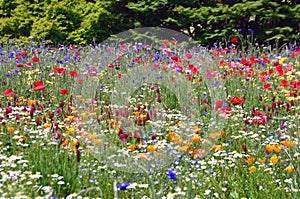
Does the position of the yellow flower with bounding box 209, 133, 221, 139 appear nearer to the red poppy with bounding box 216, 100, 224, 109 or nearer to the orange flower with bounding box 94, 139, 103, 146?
the red poppy with bounding box 216, 100, 224, 109

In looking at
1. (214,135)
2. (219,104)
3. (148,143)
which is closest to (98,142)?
(148,143)

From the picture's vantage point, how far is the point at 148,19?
402 inches

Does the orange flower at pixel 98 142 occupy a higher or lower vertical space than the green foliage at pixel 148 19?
lower

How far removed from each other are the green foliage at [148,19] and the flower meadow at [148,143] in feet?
11.5

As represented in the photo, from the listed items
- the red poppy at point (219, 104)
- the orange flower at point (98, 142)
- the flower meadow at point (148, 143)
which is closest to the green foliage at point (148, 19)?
the flower meadow at point (148, 143)

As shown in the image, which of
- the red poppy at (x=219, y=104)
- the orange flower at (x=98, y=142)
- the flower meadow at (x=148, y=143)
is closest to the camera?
the flower meadow at (x=148, y=143)

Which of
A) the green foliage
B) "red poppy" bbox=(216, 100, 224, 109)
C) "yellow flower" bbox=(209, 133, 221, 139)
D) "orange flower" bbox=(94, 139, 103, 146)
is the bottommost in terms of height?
"yellow flower" bbox=(209, 133, 221, 139)

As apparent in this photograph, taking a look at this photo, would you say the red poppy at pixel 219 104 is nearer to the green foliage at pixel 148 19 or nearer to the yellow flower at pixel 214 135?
the yellow flower at pixel 214 135

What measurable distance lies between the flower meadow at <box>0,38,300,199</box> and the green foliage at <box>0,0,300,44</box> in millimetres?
3504

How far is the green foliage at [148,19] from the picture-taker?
30.5ft

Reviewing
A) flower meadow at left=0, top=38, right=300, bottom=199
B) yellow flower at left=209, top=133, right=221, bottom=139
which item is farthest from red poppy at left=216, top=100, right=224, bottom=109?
yellow flower at left=209, top=133, right=221, bottom=139

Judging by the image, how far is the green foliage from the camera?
30.5 ft

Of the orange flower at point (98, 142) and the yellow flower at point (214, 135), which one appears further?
the yellow flower at point (214, 135)

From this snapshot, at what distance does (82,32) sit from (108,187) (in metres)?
7.67
